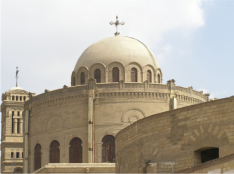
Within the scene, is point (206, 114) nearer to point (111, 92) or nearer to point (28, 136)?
point (111, 92)

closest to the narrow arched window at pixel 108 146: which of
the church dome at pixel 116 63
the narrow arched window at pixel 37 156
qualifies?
the church dome at pixel 116 63

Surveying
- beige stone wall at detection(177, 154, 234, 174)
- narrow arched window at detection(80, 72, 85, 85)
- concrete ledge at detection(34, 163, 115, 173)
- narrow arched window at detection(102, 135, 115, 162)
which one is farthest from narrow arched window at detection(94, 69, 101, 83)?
beige stone wall at detection(177, 154, 234, 174)

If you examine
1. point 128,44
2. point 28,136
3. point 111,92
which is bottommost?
point 28,136

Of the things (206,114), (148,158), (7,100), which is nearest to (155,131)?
(148,158)

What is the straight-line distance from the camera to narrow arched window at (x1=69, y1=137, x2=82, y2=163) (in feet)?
130

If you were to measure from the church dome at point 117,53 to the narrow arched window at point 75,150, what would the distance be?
6096mm

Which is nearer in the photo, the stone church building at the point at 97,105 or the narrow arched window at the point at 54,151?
the stone church building at the point at 97,105

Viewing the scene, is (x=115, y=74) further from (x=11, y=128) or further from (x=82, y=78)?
(x=11, y=128)

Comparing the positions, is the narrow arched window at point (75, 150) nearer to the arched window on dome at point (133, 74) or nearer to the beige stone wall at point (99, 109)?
the beige stone wall at point (99, 109)

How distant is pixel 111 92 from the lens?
3988 cm

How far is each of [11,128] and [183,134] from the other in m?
49.2

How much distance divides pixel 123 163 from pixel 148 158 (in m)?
2.67

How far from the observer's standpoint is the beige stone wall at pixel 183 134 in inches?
762

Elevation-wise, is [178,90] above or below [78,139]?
above
